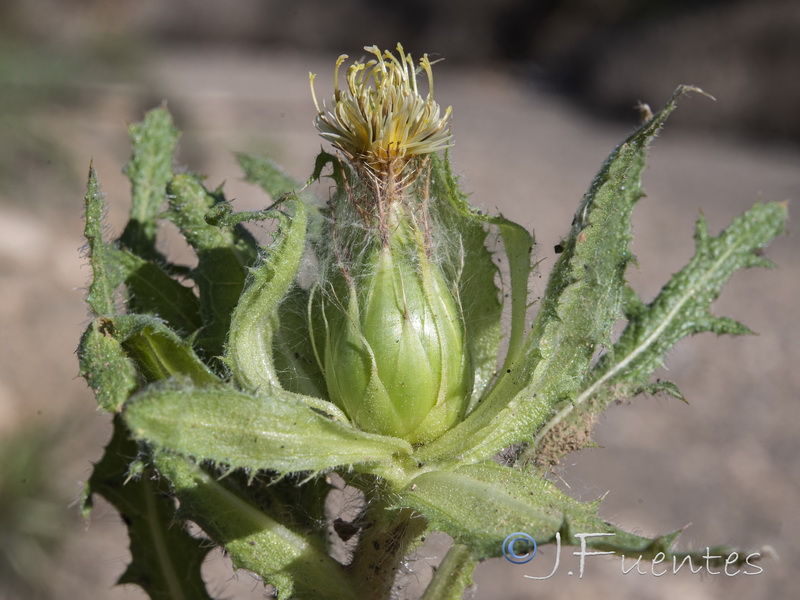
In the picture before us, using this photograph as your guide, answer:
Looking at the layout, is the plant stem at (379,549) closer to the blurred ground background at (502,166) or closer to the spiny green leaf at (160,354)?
the blurred ground background at (502,166)

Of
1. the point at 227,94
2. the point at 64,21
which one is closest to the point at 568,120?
the point at 227,94

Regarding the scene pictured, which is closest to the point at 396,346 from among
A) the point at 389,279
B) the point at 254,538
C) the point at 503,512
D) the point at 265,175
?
the point at 389,279

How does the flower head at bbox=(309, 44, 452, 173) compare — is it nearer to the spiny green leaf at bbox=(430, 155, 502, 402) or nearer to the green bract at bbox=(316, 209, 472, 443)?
the spiny green leaf at bbox=(430, 155, 502, 402)

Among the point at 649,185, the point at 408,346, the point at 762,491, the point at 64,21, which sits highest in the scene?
the point at 64,21

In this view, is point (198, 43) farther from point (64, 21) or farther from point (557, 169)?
point (557, 169)

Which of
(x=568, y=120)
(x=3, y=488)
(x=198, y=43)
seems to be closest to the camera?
(x=3, y=488)

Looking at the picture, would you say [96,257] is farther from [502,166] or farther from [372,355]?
[502,166]
